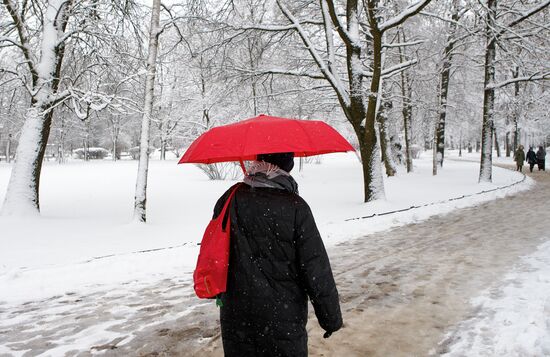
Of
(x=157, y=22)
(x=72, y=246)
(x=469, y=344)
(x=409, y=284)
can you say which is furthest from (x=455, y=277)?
(x=157, y=22)

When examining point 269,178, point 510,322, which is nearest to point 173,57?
point 510,322

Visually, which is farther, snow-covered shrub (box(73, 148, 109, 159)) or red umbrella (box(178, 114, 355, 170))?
snow-covered shrub (box(73, 148, 109, 159))

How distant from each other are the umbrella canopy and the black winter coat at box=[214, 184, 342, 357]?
24 cm

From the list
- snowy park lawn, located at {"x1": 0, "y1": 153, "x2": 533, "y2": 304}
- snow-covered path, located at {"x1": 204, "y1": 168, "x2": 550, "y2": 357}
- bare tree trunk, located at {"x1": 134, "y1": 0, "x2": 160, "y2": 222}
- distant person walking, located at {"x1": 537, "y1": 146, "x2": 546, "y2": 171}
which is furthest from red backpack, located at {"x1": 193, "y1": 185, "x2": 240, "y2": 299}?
distant person walking, located at {"x1": 537, "y1": 146, "x2": 546, "y2": 171}

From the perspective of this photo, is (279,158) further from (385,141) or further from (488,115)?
(385,141)

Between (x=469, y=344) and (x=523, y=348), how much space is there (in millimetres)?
431

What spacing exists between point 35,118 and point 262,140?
405 inches

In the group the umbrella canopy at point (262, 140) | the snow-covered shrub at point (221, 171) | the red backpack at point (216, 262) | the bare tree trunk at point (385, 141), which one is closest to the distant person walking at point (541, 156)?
the bare tree trunk at point (385, 141)

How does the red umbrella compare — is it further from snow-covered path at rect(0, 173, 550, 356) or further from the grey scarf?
snow-covered path at rect(0, 173, 550, 356)

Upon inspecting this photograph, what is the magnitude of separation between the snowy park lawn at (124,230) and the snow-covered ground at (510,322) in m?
3.55

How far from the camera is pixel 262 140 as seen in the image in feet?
7.62

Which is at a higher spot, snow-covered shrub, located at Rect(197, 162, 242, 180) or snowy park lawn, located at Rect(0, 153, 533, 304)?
snow-covered shrub, located at Rect(197, 162, 242, 180)

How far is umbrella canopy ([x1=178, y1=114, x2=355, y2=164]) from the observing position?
229 cm

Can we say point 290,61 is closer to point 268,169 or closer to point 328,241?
point 328,241
